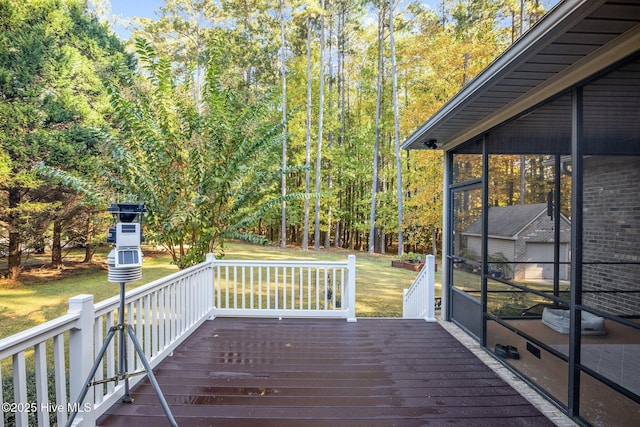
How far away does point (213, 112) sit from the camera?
5.05 m

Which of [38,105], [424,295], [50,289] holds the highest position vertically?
[38,105]

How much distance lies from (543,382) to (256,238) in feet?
12.9

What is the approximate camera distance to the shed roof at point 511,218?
10.7 ft

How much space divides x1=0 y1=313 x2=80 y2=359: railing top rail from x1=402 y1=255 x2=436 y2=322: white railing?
3.98 meters

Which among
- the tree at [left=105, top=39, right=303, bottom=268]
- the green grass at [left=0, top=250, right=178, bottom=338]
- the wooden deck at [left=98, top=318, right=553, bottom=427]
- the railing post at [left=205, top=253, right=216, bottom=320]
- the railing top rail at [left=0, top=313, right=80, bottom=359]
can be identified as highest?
the tree at [left=105, top=39, right=303, bottom=268]

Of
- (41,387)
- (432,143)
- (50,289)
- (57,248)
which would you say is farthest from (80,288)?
(432,143)

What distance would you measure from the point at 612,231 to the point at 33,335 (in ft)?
11.6

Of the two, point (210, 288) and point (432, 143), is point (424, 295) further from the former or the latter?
point (210, 288)

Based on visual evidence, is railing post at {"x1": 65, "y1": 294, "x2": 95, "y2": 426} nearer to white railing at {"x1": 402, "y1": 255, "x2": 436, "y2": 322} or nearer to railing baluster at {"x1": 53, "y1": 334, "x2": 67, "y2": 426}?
railing baluster at {"x1": 53, "y1": 334, "x2": 67, "y2": 426}

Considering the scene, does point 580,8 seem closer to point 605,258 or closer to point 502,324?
point 605,258

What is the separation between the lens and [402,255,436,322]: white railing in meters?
4.82

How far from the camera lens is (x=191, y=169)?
4727mm

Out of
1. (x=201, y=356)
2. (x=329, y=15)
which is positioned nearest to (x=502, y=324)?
(x=201, y=356)

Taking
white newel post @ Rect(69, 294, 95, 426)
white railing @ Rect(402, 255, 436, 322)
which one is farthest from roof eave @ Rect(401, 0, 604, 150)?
white newel post @ Rect(69, 294, 95, 426)
